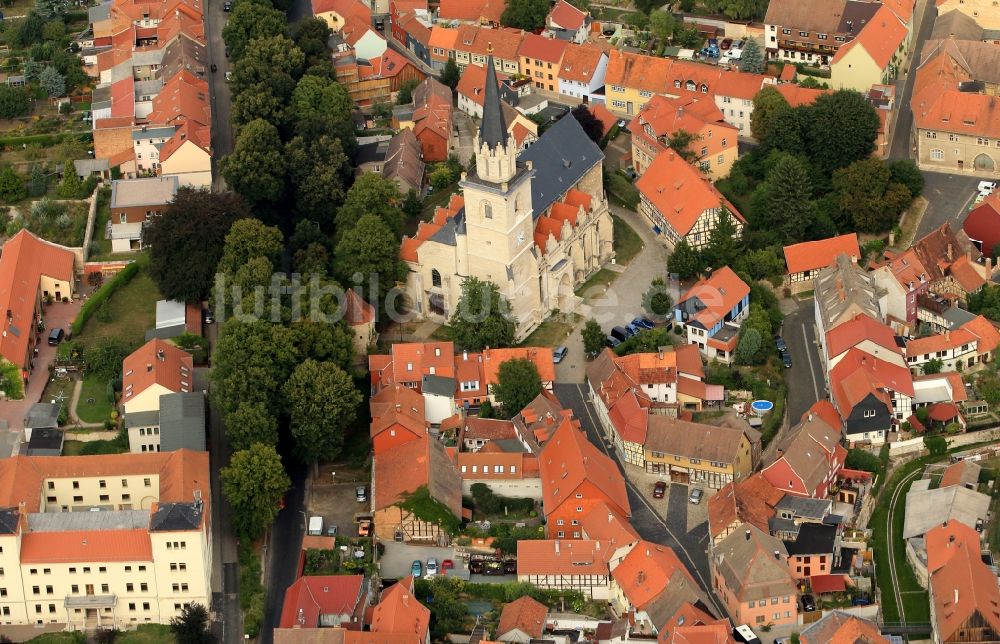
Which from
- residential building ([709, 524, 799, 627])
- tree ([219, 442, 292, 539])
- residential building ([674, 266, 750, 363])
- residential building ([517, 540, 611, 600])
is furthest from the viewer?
residential building ([674, 266, 750, 363])

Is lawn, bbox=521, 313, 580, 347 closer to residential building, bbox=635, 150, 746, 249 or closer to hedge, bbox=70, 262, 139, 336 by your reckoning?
residential building, bbox=635, 150, 746, 249

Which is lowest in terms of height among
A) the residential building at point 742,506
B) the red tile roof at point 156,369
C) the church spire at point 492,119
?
the residential building at point 742,506

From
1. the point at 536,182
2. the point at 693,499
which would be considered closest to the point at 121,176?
the point at 536,182

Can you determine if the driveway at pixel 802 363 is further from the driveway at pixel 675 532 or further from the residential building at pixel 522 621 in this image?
the residential building at pixel 522 621

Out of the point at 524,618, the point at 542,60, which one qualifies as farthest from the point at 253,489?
the point at 542,60

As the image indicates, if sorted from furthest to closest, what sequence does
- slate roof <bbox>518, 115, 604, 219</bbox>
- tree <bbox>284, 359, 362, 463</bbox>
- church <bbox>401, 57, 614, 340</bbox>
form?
slate roof <bbox>518, 115, 604, 219</bbox>
church <bbox>401, 57, 614, 340</bbox>
tree <bbox>284, 359, 362, 463</bbox>

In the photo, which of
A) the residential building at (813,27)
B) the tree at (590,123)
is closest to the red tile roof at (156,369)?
the tree at (590,123)

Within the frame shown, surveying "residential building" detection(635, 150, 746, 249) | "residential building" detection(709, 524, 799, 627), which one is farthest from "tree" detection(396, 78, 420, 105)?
"residential building" detection(709, 524, 799, 627)
